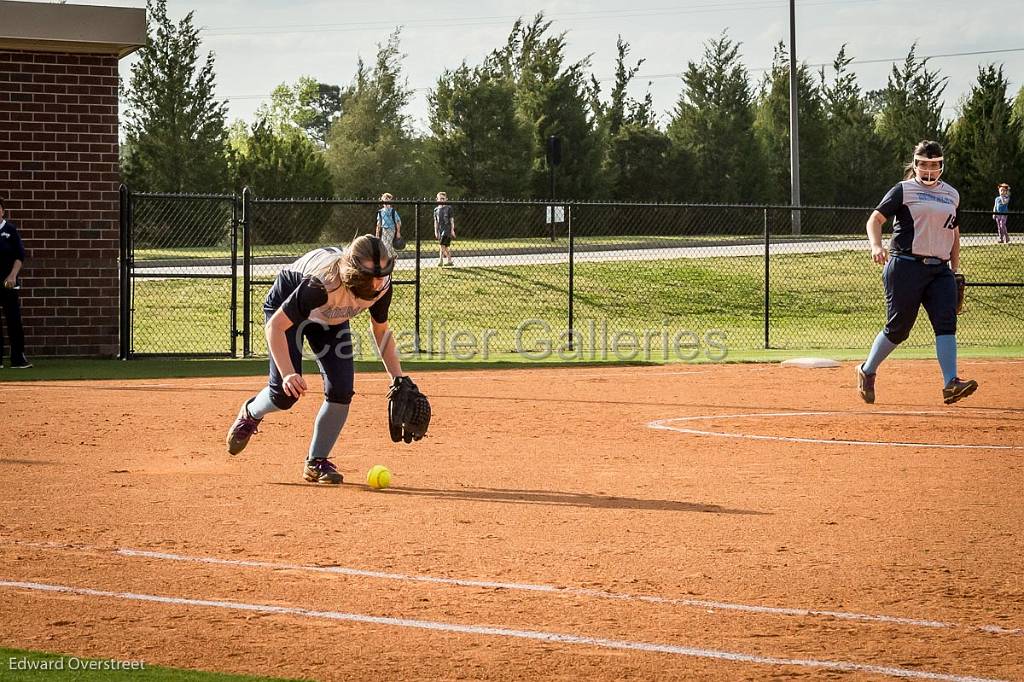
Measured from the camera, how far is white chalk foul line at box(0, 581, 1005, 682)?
4.89 meters

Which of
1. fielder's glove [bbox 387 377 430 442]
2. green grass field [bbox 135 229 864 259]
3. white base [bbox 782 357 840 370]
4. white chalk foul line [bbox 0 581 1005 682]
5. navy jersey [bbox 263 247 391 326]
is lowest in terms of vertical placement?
white chalk foul line [bbox 0 581 1005 682]

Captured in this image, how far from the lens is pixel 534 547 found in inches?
273

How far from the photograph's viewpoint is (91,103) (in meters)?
19.5

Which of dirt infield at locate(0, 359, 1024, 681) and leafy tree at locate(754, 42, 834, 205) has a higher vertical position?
leafy tree at locate(754, 42, 834, 205)

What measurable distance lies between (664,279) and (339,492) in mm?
24026

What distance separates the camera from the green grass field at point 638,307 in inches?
985

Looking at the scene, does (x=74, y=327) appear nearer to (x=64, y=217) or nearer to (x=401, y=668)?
(x=64, y=217)

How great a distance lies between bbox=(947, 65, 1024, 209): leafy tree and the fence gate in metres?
29.5

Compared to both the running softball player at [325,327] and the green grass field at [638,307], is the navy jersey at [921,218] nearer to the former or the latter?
the running softball player at [325,327]

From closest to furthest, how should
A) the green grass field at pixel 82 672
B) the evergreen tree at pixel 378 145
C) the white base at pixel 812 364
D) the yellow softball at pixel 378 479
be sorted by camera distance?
the green grass field at pixel 82 672 < the yellow softball at pixel 378 479 < the white base at pixel 812 364 < the evergreen tree at pixel 378 145

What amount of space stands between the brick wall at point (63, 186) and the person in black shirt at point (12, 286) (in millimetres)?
1318

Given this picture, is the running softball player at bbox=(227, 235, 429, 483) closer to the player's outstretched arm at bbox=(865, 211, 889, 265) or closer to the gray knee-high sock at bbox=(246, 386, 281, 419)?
the gray knee-high sock at bbox=(246, 386, 281, 419)

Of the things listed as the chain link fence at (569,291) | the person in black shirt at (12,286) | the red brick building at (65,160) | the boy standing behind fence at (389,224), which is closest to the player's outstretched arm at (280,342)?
the person in black shirt at (12,286)

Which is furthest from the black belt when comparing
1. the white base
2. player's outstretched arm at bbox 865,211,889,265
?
the white base
